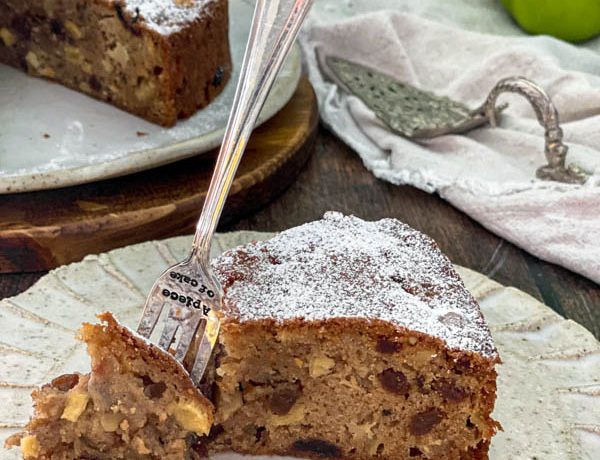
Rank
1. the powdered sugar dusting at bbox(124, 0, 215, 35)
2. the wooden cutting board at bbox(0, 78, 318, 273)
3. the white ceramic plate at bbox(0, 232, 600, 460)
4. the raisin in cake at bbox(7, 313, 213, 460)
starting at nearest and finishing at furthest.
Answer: the raisin in cake at bbox(7, 313, 213, 460) < the white ceramic plate at bbox(0, 232, 600, 460) < the wooden cutting board at bbox(0, 78, 318, 273) < the powdered sugar dusting at bbox(124, 0, 215, 35)

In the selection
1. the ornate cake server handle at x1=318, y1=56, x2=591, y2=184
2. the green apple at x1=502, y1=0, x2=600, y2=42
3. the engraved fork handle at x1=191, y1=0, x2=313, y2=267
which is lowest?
the ornate cake server handle at x1=318, y1=56, x2=591, y2=184

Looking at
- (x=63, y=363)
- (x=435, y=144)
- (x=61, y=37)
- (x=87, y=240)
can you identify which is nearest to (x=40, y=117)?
(x=61, y=37)

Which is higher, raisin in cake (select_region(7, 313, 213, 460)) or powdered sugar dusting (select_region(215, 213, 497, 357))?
powdered sugar dusting (select_region(215, 213, 497, 357))

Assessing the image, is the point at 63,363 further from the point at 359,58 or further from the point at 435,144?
the point at 359,58

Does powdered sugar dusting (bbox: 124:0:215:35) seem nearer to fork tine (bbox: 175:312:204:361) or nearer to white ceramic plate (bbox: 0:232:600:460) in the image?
white ceramic plate (bbox: 0:232:600:460)

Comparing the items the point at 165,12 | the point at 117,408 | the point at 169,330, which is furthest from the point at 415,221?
the point at 117,408

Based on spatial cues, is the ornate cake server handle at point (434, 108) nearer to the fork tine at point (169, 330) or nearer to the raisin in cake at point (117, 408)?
the fork tine at point (169, 330)

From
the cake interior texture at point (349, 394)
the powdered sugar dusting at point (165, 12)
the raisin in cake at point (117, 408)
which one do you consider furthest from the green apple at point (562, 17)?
the raisin in cake at point (117, 408)

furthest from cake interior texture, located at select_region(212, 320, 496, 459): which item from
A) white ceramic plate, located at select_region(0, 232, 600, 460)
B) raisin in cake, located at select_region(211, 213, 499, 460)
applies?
white ceramic plate, located at select_region(0, 232, 600, 460)
